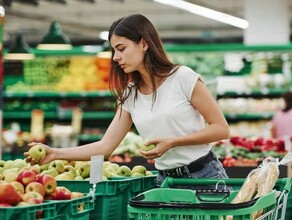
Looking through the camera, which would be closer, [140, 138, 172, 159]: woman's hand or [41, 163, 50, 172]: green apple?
[140, 138, 172, 159]: woman's hand

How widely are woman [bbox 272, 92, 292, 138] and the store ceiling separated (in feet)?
23.9

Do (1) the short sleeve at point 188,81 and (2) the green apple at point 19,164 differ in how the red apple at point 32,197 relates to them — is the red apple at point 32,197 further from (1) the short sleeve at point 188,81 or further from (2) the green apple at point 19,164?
(1) the short sleeve at point 188,81

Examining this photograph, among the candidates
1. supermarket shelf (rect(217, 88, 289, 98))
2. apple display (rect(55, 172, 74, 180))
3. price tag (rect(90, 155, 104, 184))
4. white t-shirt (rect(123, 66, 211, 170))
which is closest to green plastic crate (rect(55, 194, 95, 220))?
price tag (rect(90, 155, 104, 184))

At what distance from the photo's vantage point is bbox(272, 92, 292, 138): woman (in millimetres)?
10938

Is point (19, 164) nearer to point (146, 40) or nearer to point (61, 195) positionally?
point (61, 195)

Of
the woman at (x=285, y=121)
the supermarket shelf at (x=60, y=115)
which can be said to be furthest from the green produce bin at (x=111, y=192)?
the supermarket shelf at (x=60, y=115)

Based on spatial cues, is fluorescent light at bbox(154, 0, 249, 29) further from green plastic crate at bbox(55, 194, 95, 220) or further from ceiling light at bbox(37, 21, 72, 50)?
green plastic crate at bbox(55, 194, 95, 220)

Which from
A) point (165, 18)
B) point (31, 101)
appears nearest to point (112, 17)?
point (165, 18)

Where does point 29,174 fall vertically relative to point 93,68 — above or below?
below

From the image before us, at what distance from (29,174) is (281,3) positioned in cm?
1207

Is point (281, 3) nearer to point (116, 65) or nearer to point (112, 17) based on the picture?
point (112, 17)

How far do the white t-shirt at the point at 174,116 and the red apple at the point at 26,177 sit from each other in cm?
68

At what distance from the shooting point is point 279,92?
531 inches

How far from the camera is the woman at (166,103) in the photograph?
12.1 feet
